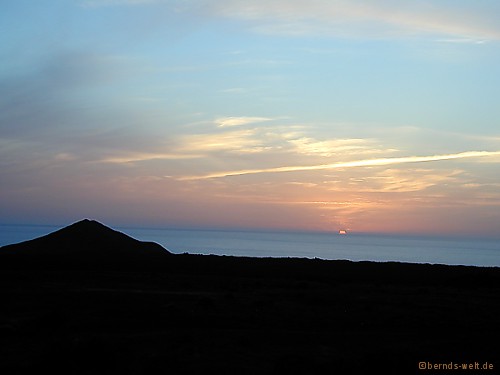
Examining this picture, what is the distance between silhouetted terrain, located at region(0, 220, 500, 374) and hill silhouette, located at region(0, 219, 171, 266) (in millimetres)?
11950

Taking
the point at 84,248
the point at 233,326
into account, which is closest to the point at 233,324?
the point at 233,326

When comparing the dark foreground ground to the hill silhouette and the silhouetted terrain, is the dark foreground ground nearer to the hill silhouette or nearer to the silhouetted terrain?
the silhouetted terrain

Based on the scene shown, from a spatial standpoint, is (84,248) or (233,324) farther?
(84,248)

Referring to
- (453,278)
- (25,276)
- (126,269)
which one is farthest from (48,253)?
(453,278)

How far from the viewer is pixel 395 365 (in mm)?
14539

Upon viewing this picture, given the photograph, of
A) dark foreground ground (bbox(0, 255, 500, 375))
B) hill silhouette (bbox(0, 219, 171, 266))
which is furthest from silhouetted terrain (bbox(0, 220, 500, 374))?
hill silhouette (bbox(0, 219, 171, 266))

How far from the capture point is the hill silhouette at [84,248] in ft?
196

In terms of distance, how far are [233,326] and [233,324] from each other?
0.47 metres

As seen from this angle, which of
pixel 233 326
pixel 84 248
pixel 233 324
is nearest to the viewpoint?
pixel 233 326

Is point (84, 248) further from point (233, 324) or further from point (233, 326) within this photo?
point (233, 326)

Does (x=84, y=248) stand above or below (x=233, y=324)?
above

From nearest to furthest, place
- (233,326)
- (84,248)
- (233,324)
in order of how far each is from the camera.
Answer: (233,326), (233,324), (84,248)

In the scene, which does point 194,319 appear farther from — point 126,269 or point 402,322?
point 126,269

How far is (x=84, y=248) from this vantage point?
71.2 m
